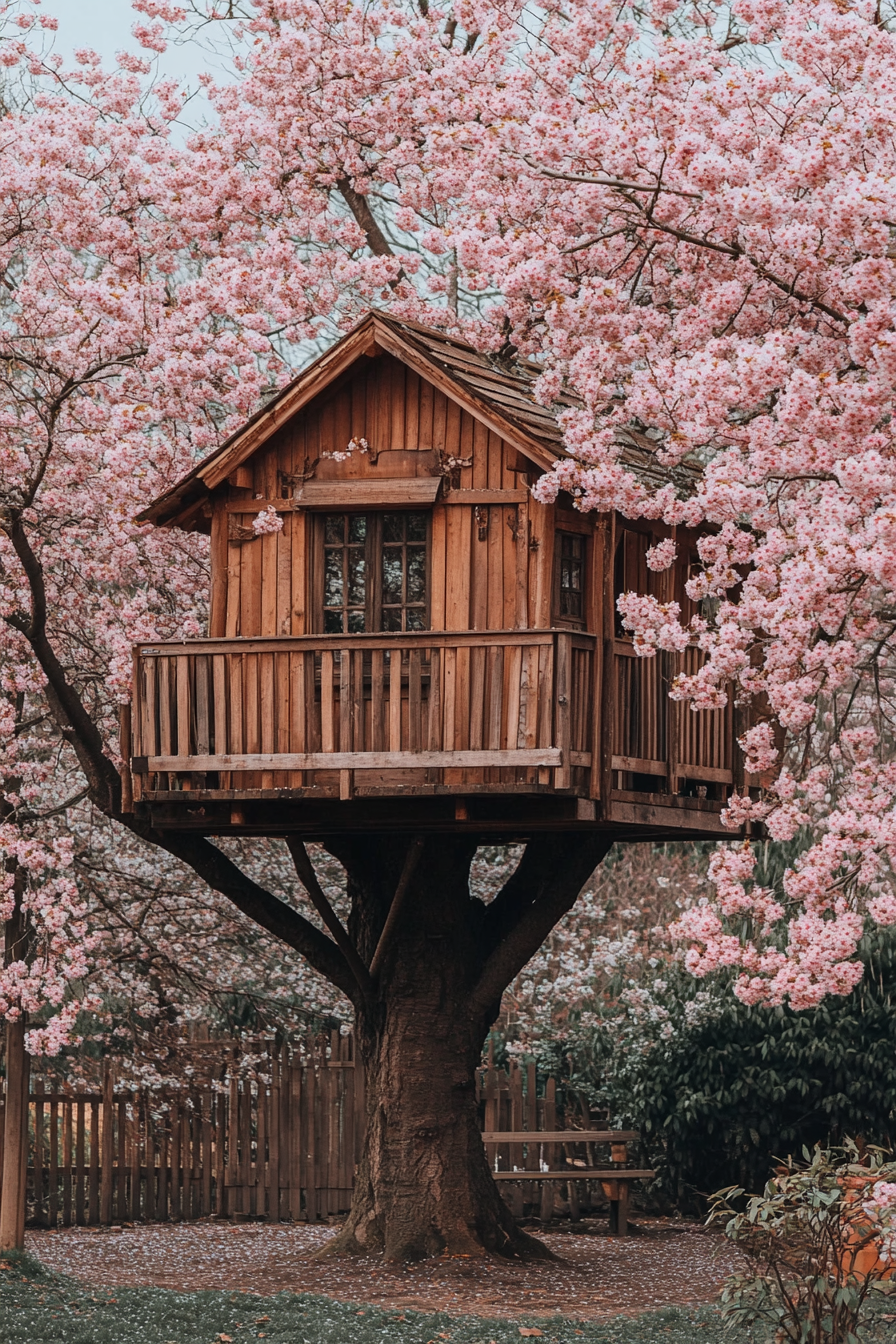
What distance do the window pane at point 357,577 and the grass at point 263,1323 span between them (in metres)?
4.94

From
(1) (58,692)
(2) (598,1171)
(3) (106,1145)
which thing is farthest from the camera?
(3) (106,1145)

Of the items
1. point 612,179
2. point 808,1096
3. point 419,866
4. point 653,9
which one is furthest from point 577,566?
point 808,1096

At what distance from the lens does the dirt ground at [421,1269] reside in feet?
41.5

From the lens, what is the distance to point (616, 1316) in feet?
38.8

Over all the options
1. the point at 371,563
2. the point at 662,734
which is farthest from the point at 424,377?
the point at 662,734

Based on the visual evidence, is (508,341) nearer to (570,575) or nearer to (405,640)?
(570,575)

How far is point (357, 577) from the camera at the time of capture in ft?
44.5

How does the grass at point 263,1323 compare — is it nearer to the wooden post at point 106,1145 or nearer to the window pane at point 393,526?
the wooden post at point 106,1145

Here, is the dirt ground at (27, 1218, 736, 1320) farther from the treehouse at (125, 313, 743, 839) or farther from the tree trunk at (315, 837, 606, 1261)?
the treehouse at (125, 313, 743, 839)

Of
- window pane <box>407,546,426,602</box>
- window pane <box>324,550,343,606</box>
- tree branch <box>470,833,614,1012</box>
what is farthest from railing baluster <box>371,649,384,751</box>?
tree branch <box>470,833,614,1012</box>

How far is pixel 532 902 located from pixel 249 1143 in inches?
204

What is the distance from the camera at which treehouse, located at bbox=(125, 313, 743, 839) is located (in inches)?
486

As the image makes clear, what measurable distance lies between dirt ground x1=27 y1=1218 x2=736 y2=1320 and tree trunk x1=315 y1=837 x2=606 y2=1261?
32 centimetres

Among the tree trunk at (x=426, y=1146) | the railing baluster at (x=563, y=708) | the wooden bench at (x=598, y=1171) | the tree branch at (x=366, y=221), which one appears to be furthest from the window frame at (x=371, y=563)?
the wooden bench at (x=598, y=1171)
